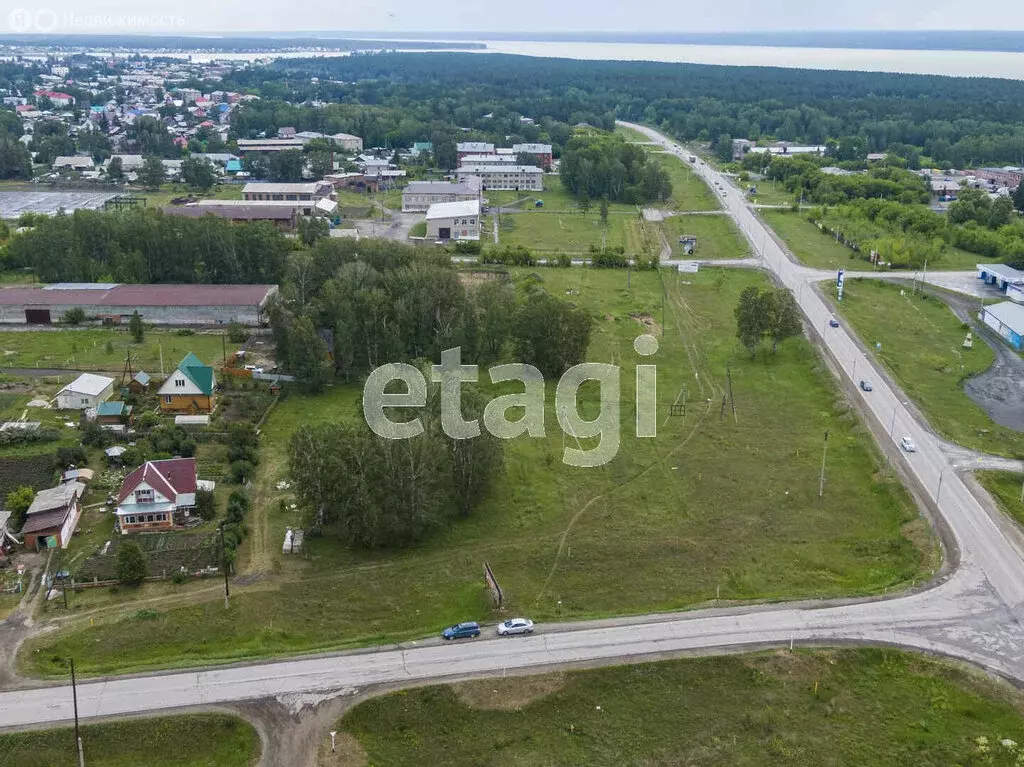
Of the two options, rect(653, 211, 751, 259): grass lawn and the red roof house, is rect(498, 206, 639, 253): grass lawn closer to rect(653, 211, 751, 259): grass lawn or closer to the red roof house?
rect(653, 211, 751, 259): grass lawn

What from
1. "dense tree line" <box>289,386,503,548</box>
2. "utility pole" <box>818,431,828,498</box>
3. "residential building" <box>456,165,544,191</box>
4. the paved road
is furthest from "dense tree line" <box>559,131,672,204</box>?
the paved road

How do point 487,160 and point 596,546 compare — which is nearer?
point 596,546

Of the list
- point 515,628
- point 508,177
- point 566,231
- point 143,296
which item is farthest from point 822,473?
point 508,177

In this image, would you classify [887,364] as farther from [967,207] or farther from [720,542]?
[967,207]

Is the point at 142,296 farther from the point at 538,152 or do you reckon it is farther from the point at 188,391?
the point at 538,152

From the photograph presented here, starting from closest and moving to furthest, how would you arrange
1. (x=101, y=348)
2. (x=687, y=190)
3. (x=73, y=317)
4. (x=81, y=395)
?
(x=81, y=395) < (x=101, y=348) < (x=73, y=317) < (x=687, y=190)
